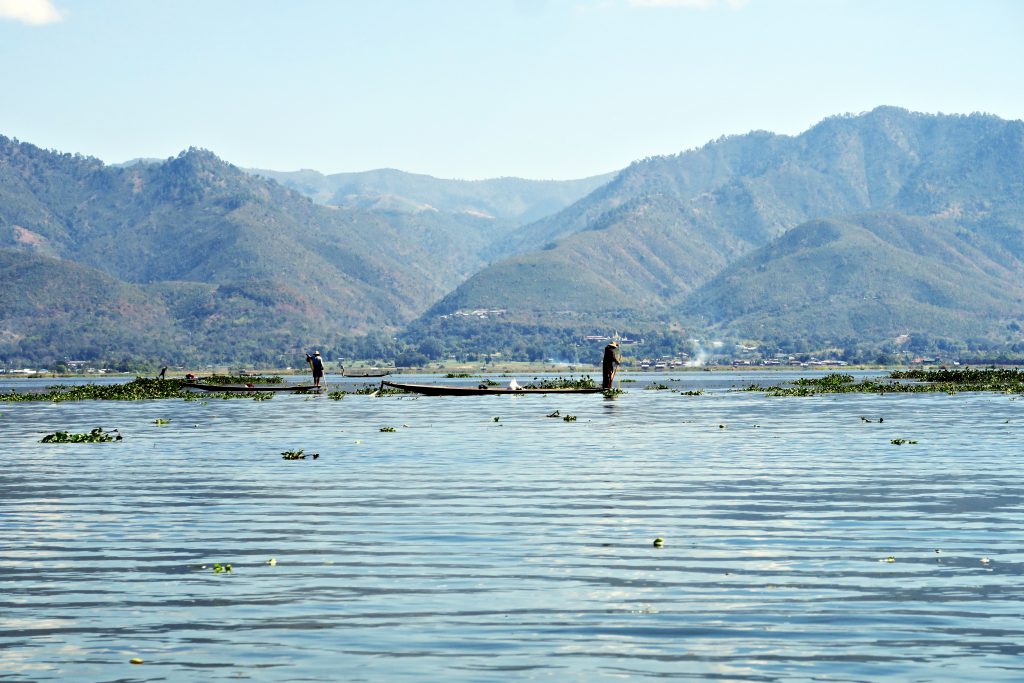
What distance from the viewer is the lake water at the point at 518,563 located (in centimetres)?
1703

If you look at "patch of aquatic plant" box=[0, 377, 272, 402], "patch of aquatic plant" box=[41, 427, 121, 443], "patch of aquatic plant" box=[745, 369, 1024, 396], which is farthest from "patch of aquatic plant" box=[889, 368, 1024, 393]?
"patch of aquatic plant" box=[41, 427, 121, 443]

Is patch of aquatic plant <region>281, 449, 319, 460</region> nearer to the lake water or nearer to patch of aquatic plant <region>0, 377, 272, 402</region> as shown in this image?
the lake water

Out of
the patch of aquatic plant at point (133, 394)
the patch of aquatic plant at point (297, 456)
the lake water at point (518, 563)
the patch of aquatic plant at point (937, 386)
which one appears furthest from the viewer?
the patch of aquatic plant at point (133, 394)

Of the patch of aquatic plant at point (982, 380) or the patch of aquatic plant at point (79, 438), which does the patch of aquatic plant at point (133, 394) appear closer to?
the patch of aquatic plant at point (79, 438)

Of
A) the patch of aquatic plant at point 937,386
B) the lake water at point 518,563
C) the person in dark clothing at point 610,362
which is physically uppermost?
the person in dark clothing at point 610,362

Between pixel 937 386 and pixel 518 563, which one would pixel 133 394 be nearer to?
pixel 937 386

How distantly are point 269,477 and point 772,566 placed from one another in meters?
19.9

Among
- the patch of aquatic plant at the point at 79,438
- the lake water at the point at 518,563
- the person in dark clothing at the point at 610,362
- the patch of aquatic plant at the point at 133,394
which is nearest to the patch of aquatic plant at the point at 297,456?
the lake water at the point at 518,563

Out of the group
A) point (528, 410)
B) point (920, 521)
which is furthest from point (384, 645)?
point (528, 410)

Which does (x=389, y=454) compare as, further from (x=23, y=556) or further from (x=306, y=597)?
(x=306, y=597)

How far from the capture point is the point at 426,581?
71.3 feet

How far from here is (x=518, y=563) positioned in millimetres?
23297

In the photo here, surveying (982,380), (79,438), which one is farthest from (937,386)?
(79,438)

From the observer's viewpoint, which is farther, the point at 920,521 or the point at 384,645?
the point at 920,521
